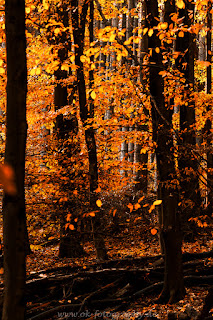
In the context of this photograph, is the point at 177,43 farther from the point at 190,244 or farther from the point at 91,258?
the point at 91,258

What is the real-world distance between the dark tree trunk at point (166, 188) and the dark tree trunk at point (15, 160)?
2.79 m

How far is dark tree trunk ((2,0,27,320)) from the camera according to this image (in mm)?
2795

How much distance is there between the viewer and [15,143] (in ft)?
9.34

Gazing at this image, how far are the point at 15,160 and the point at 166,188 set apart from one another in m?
3.06

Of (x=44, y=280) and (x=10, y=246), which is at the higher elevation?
(x=10, y=246)

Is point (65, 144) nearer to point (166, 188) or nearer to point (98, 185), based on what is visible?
point (98, 185)

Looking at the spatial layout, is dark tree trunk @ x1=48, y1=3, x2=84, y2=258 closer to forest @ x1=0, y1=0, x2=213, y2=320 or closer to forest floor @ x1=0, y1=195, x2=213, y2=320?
forest @ x1=0, y1=0, x2=213, y2=320

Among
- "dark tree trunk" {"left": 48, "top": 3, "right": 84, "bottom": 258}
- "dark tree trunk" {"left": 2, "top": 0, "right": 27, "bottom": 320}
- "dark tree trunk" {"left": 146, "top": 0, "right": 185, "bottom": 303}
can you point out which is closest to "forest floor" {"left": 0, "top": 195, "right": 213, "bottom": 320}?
"dark tree trunk" {"left": 146, "top": 0, "right": 185, "bottom": 303}

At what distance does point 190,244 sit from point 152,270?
373cm

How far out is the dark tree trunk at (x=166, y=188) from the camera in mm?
5336

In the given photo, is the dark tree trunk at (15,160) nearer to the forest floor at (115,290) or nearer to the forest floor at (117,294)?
the forest floor at (115,290)

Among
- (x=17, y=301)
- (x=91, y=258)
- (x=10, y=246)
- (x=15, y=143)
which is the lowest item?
(x=91, y=258)

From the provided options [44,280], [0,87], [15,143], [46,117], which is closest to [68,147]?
[46,117]

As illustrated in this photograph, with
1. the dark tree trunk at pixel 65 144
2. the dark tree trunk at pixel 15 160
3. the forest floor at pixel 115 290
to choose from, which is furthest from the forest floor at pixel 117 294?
the dark tree trunk at pixel 15 160
